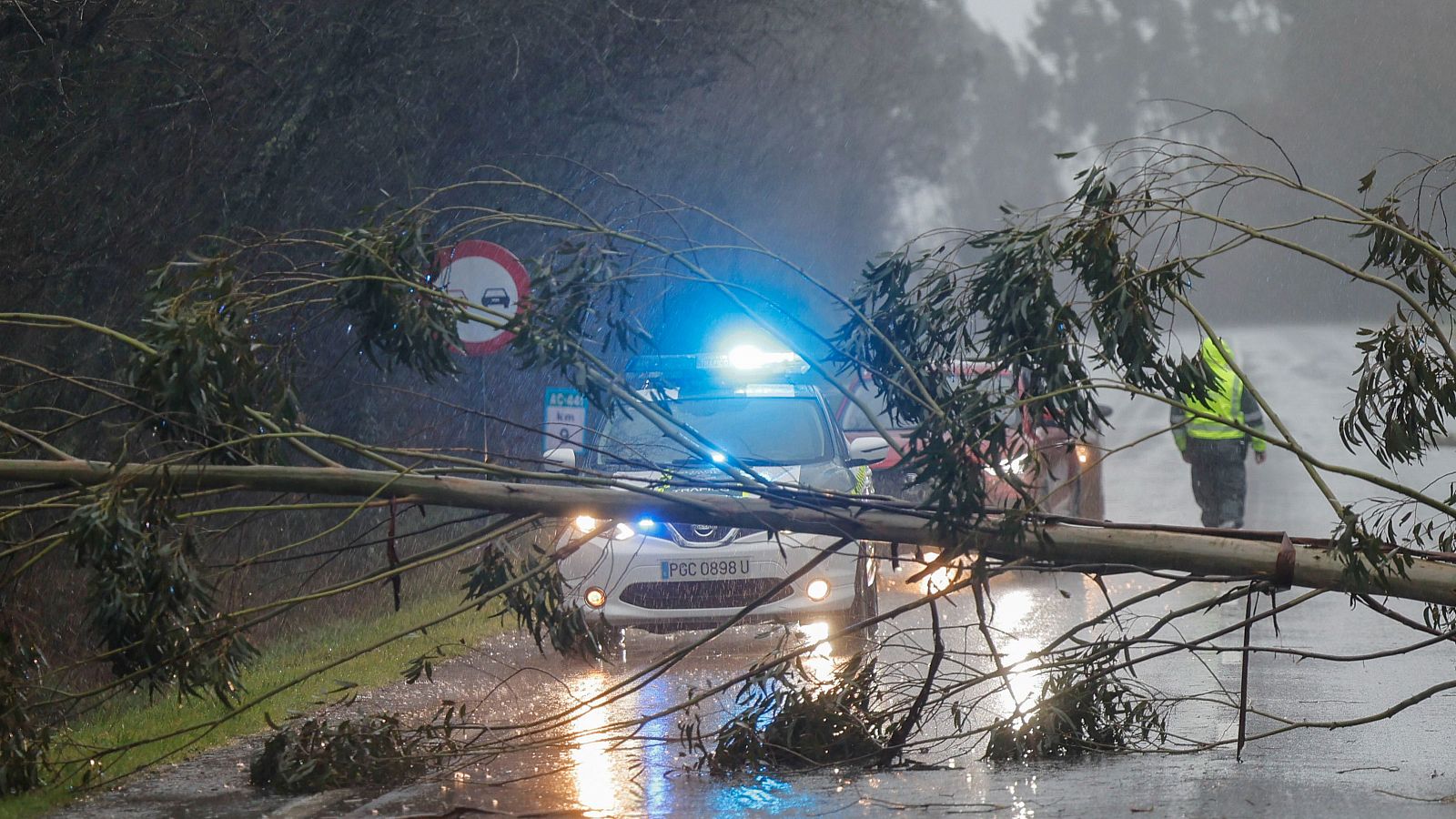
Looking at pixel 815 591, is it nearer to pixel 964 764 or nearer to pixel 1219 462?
pixel 964 764

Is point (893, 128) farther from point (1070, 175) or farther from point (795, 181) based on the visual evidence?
point (1070, 175)

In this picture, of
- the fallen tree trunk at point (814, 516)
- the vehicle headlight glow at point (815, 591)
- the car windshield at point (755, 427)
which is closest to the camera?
the fallen tree trunk at point (814, 516)

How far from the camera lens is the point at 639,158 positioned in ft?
68.7

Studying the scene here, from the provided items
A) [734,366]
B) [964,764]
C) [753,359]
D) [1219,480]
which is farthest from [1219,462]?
[964,764]

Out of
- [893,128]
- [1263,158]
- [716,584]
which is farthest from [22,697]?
[1263,158]

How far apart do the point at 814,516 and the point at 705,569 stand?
11.5 ft

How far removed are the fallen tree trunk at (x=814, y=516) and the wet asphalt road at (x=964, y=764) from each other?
535 millimetres

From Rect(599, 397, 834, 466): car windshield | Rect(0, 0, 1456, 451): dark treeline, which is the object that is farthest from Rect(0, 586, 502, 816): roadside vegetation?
Rect(0, 0, 1456, 451): dark treeline

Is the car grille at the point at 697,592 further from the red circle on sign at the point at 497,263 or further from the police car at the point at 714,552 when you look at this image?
the red circle on sign at the point at 497,263

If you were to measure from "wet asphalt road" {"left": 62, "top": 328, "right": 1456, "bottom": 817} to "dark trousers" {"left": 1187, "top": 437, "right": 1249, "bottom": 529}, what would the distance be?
8.20ft

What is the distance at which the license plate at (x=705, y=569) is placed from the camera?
962 cm

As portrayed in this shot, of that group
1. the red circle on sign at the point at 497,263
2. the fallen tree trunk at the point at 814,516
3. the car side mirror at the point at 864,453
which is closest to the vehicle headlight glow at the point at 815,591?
the car side mirror at the point at 864,453

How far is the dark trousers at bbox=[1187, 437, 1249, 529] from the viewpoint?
45.3 feet

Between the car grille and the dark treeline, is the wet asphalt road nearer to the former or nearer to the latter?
the car grille
